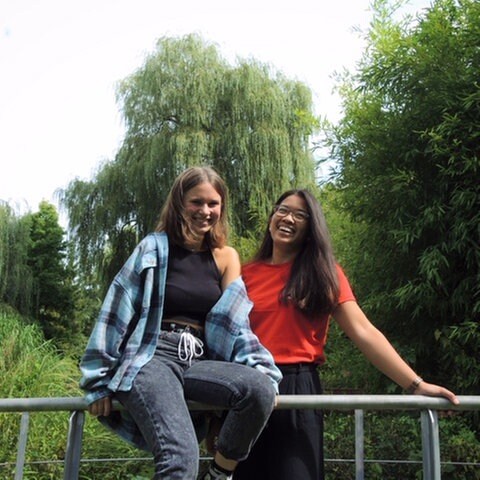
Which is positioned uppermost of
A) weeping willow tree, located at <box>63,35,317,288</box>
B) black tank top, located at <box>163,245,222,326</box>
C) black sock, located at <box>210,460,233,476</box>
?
weeping willow tree, located at <box>63,35,317,288</box>

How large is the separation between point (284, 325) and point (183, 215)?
1.45 feet

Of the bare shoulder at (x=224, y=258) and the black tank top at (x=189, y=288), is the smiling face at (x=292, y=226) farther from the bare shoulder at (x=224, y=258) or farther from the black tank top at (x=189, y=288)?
the black tank top at (x=189, y=288)

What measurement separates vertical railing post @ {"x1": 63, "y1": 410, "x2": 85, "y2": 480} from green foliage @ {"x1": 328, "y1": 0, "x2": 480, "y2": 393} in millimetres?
3454

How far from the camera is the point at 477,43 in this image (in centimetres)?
486

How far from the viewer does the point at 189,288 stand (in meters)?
1.77

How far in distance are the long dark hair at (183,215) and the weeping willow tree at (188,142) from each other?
957 cm

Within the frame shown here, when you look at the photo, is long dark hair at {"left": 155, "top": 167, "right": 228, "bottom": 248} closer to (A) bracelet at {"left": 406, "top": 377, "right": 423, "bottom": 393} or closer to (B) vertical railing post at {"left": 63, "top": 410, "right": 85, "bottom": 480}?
(B) vertical railing post at {"left": 63, "top": 410, "right": 85, "bottom": 480}

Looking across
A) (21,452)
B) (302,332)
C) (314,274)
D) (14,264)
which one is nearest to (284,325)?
(302,332)

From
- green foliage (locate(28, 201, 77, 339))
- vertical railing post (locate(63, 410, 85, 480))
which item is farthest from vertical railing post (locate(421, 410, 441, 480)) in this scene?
green foliage (locate(28, 201, 77, 339))

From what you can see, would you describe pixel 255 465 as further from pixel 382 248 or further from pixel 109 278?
pixel 109 278

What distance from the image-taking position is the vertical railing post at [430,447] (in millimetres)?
1716

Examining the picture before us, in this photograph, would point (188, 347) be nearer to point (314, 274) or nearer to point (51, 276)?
point (314, 274)

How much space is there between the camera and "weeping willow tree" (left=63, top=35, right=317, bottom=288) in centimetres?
1170

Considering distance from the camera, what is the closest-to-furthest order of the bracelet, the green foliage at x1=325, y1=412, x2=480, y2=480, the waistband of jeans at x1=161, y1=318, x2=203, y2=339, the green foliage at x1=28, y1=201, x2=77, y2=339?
the waistband of jeans at x1=161, y1=318, x2=203, y2=339 < the bracelet < the green foliage at x1=325, y1=412, x2=480, y2=480 < the green foliage at x1=28, y1=201, x2=77, y2=339
